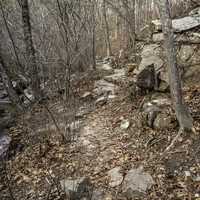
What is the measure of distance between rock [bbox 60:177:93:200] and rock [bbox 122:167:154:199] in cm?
59

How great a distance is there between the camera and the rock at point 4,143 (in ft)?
24.6

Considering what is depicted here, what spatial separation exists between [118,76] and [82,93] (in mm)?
1805

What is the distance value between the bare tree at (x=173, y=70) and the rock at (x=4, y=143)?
4.17 m

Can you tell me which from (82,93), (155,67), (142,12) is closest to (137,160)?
(155,67)

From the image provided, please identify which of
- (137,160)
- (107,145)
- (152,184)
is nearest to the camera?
(152,184)

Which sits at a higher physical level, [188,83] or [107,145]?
[188,83]

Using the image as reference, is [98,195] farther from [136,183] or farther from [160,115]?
[160,115]

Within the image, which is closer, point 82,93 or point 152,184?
point 152,184

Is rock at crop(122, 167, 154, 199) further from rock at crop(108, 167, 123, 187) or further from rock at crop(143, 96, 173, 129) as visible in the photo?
rock at crop(143, 96, 173, 129)

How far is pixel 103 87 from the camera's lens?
33.6 ft

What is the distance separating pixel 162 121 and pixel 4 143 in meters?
4.20

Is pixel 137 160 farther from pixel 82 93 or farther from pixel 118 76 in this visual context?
pixel 118 76

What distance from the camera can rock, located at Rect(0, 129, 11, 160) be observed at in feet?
24.6

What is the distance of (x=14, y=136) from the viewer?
8289mm
